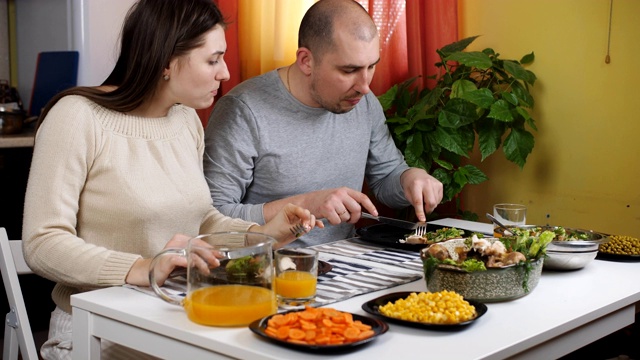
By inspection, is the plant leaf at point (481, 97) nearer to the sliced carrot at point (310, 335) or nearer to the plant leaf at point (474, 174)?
the plant leaf at point (474, 174)

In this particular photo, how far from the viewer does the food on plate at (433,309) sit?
130cm

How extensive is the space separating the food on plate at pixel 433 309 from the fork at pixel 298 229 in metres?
0.42

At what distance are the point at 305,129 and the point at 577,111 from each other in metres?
0.91

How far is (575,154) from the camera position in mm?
2664

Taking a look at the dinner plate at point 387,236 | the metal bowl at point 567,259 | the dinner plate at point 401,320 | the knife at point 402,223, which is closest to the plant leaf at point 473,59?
the dinner plate at point 387,236

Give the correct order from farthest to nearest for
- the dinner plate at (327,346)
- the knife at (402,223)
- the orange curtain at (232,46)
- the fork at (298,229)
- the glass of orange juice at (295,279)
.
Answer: the orange curtain at (232,46) → the knife at (402,223) → the fork at (298,229) → the glass of orange juice at (295,279) → the dinner plate at (327,346)

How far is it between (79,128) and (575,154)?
5.32 ft

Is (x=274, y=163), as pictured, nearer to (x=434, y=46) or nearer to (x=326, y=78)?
(x=326, y=78)

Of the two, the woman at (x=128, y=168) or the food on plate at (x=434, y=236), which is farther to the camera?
the food on plate at (x=434, y=236)

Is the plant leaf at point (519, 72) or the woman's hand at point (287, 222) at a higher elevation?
the plant leaf at point (519, 72)

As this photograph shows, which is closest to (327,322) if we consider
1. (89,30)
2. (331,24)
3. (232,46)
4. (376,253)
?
(376,253)

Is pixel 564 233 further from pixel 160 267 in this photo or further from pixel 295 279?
pixel 160 267

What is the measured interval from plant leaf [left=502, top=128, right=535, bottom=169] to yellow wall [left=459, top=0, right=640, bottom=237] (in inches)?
6.0

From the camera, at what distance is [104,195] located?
1746mm
